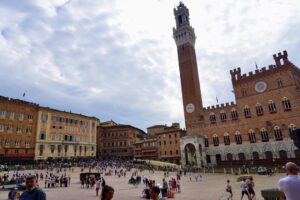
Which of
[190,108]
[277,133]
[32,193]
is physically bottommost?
[32,193]

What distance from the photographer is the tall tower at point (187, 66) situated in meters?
51.4

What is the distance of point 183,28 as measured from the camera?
5781cm

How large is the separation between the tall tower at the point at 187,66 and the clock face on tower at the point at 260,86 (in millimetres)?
13740

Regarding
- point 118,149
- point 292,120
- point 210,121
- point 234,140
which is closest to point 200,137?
point 210,121

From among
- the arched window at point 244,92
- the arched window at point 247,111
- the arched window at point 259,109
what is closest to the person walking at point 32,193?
the arched window at point 259,109

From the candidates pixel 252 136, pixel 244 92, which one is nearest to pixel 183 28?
pixel 244 92

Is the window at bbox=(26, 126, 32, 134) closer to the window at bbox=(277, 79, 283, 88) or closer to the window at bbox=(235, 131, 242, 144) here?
the window at bbox=(235, 131, 242, 144)

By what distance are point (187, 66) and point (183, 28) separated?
37.1 ft

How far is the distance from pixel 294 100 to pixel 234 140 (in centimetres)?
1328

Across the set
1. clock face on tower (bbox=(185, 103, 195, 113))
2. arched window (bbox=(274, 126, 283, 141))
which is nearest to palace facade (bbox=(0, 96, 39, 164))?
clock face on tower (bbox=(185, 103, 195, 113))

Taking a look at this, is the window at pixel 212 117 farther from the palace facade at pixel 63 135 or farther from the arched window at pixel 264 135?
the palace facade at pixel 63 135

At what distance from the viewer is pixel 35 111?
54.1 m

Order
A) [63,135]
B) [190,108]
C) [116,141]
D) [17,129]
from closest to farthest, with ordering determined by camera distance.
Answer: [17,129]
[190,108]
[63,135]
[116,141]

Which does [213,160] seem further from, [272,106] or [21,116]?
[21,116]
